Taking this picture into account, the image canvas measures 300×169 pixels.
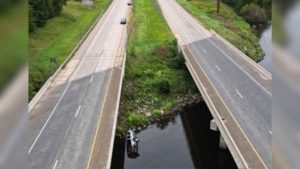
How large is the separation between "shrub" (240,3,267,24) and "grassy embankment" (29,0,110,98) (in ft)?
121

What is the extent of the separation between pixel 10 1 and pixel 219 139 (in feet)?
125

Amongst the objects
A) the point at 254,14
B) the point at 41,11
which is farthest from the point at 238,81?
the point at 254,14

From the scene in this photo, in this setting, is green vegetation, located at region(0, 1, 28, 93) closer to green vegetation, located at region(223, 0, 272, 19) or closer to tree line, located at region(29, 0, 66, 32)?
tree line, located at region(29, 0, 66, 32)

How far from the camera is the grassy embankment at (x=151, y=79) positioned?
1786 inches

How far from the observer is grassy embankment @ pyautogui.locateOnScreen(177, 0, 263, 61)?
7231 centimetres

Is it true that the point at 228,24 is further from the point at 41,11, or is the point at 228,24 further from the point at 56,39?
the point at 41,11

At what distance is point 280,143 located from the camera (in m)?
3.68

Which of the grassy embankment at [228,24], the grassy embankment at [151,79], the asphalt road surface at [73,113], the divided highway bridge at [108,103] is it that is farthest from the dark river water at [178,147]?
the grassy embankment at [228,24]

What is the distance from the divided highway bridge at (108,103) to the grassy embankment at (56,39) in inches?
55.5

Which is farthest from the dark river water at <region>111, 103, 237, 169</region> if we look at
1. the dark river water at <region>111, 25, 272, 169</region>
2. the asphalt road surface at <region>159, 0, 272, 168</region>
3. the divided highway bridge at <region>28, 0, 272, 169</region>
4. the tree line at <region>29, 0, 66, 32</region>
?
the tree line at <region>29, 0, 66, 32</region>

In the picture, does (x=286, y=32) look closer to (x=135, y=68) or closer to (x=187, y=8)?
(x=135, y=68)

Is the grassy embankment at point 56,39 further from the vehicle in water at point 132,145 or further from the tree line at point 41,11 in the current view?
the vehicle in water at point 132,145

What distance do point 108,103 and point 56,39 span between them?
1204 inches

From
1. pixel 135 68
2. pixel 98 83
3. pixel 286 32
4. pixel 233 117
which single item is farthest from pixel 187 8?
pixel 286 32
